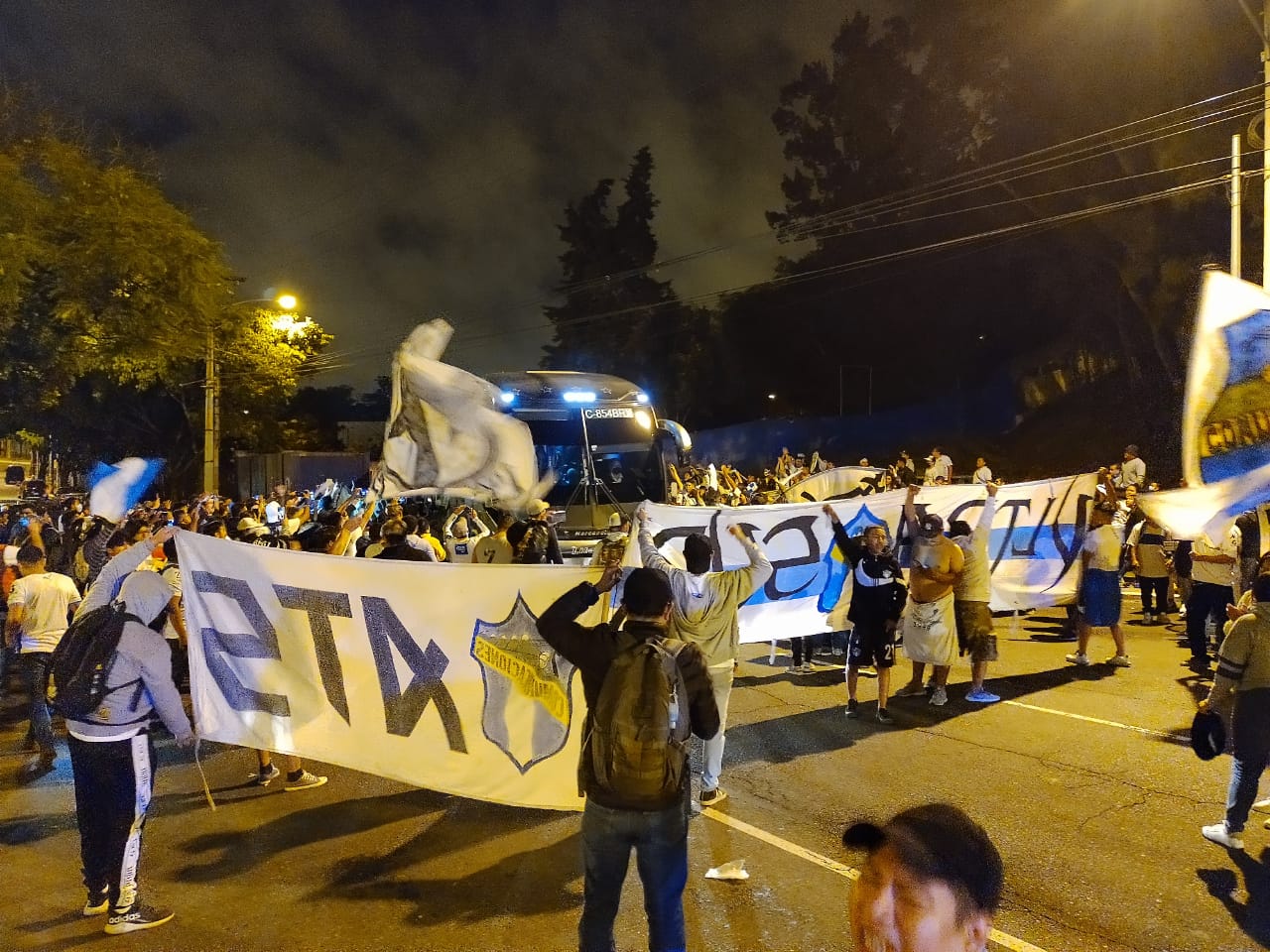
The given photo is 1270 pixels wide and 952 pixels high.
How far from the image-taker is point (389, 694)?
503cm

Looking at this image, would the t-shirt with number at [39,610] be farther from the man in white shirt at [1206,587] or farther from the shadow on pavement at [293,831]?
the man in white shirt at [1206,587]

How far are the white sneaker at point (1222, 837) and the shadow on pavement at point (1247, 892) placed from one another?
0.11 feet

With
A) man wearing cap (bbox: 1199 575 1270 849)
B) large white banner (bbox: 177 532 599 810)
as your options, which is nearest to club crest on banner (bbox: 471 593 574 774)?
large white banner (bbox: 177 532 599 810)

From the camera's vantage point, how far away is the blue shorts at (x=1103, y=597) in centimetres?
913

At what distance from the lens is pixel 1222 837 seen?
496 cm

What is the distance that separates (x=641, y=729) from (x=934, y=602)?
5.22 m

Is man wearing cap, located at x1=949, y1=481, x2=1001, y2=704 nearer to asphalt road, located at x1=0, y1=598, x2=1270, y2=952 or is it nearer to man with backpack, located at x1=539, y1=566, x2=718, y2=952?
asphalt road, located at x1=0, y1=598, x2=1270, y2=952

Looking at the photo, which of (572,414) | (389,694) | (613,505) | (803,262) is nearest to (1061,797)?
(389,694)

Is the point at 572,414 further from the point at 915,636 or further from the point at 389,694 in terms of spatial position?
the point at 389,694

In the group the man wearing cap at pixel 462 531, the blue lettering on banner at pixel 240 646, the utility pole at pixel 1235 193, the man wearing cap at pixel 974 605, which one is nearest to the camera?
the blue lettering on banner at pixel 240 646

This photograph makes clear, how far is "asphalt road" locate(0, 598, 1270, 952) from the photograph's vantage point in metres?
4.17

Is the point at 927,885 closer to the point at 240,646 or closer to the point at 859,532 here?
the point at 240,646

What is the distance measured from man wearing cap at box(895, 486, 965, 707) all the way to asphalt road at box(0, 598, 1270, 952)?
516 millimetres

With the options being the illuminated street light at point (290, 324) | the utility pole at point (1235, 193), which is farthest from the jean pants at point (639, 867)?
the illuminated street light at point (290, 324)
